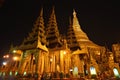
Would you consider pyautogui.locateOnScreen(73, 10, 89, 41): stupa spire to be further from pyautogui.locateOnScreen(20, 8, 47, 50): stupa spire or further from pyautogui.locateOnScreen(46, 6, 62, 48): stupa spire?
pyautogui.locateOnScreen(20, 8, 47, 50): stupa spire

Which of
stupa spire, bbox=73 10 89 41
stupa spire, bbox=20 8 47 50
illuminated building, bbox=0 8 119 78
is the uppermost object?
stupa spire, bbox=73 10 89 41

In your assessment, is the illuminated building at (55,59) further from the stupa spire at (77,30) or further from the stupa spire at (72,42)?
the stupa spire at (77,30)

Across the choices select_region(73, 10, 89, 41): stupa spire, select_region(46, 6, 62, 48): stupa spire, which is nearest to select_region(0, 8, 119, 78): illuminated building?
select_region(46, 6, 62, 48): stupa spire

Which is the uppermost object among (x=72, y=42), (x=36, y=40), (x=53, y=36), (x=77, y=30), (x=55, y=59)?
(x=77, y=30)

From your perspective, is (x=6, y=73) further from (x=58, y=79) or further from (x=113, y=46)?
(x=113, y=46)

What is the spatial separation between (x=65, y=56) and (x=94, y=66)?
566 centimetres

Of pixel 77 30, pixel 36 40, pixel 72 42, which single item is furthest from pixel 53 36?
pixel 77 30

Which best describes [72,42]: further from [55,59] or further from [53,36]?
[55,59]

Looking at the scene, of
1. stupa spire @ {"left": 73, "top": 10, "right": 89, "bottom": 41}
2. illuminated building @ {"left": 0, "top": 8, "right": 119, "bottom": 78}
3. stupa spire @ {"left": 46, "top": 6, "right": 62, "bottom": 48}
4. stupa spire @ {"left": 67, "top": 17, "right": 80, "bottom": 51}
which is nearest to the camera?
illuminated building @ {"left": 0, "top": 8, "right": 119, "bottom": 78}

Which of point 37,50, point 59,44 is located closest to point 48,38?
point 59,44

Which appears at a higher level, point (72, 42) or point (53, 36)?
point (53, 36)

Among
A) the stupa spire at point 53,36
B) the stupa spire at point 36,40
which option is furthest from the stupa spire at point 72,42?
the stupa spire at point 36,40

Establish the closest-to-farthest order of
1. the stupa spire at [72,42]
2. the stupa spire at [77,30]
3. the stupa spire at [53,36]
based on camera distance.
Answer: the stupa spire at [53,36]
the stupa spire at [72,42]
the stupa spire at [77,30]

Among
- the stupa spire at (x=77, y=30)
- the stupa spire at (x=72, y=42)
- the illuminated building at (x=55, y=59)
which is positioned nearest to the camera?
the illuminated building at (x=55, y=59)
